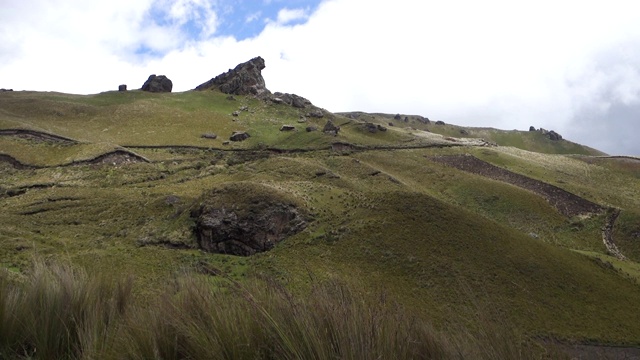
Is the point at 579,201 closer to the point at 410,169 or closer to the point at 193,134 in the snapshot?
the point at 410,169

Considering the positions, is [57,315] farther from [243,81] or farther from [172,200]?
[243,81]

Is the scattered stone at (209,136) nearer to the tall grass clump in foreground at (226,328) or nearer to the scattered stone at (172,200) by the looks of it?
the scattered stone at (172,200)

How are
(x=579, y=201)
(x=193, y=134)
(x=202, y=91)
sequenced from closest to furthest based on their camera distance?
(x=579, y=201) → (x=193, y=134) → (x=202, y=91)

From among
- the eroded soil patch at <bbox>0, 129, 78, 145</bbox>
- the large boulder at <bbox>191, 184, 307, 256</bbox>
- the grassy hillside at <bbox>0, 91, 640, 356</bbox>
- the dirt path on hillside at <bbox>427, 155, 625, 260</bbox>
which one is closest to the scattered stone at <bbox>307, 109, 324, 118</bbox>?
the grassy hillside at <bbox>0, 91, 640, 356</bbox>

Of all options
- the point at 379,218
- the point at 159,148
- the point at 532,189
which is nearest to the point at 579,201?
the point at 532,189

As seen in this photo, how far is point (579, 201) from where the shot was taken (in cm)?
6638

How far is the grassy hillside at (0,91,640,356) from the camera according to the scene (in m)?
27.1

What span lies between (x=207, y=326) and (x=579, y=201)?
236 feet

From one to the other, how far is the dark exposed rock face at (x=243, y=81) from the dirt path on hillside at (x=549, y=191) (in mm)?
65750

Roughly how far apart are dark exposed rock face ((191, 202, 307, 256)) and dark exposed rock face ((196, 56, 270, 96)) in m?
99.4

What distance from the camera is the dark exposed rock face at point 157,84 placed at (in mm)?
132625

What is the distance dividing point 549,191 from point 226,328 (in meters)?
74.9

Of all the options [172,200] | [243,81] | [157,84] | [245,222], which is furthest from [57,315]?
[157,84]

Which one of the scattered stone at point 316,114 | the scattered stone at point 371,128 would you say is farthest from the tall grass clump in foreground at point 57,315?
the scattered stone at point 316,114
